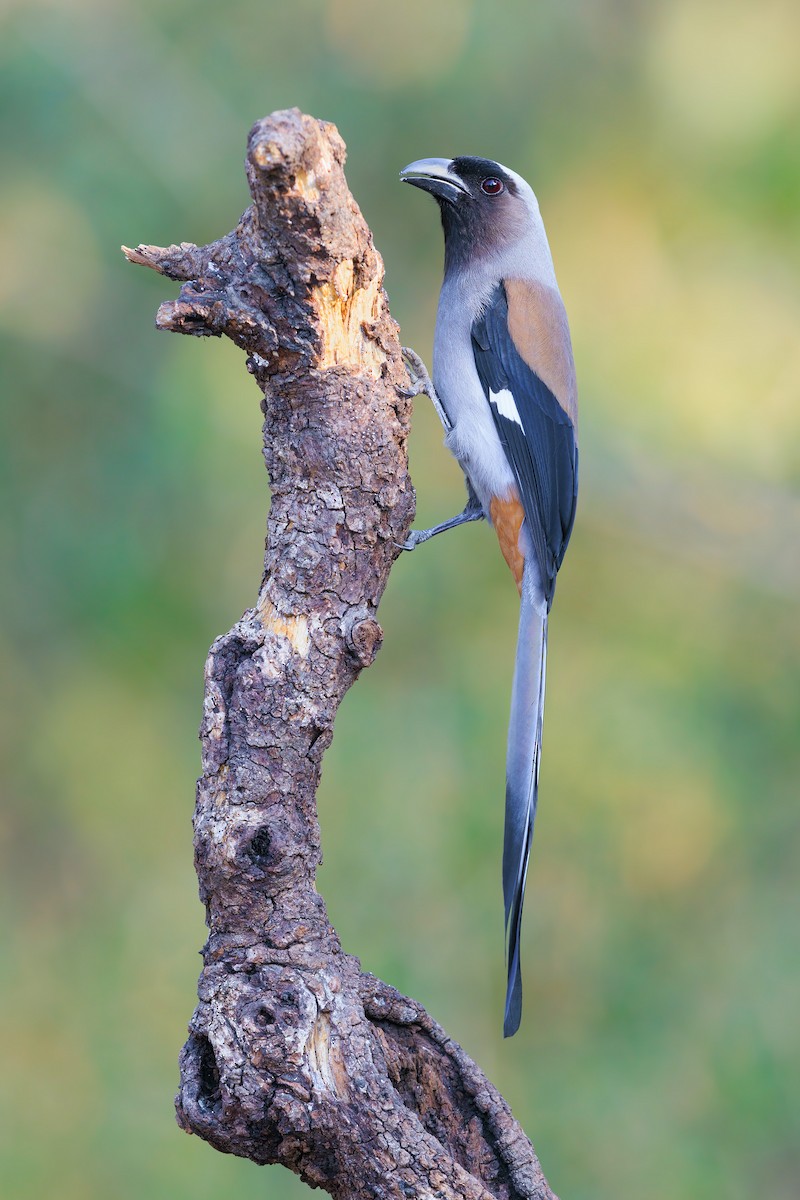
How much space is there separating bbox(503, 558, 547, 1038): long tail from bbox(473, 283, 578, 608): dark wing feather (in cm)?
8

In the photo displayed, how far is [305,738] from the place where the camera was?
181 cm

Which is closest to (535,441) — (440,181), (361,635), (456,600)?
(440,181)

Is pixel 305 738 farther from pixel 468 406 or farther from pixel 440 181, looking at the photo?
pixel 440 181

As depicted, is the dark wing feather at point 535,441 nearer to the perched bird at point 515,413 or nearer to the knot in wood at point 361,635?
the perched bird at point 515,413

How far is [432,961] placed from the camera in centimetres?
407

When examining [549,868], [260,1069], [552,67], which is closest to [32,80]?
[552,67]

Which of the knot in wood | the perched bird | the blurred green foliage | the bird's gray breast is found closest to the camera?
the knot in wood

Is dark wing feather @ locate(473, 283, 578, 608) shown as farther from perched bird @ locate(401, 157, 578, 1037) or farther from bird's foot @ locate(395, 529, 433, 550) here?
bird's foot @ locate(395, 529, 433, 550)

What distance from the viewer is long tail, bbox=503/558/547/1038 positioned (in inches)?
83.7

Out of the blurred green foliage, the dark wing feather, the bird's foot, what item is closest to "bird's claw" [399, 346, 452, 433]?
the dark wing feather

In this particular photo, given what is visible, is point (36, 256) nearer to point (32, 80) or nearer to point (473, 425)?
point (32, 80)

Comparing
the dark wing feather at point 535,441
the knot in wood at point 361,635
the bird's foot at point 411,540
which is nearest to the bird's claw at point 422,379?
the dark wing feather at point 535,441

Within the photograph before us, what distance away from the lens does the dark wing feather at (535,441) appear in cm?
261

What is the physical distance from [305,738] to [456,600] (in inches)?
103
